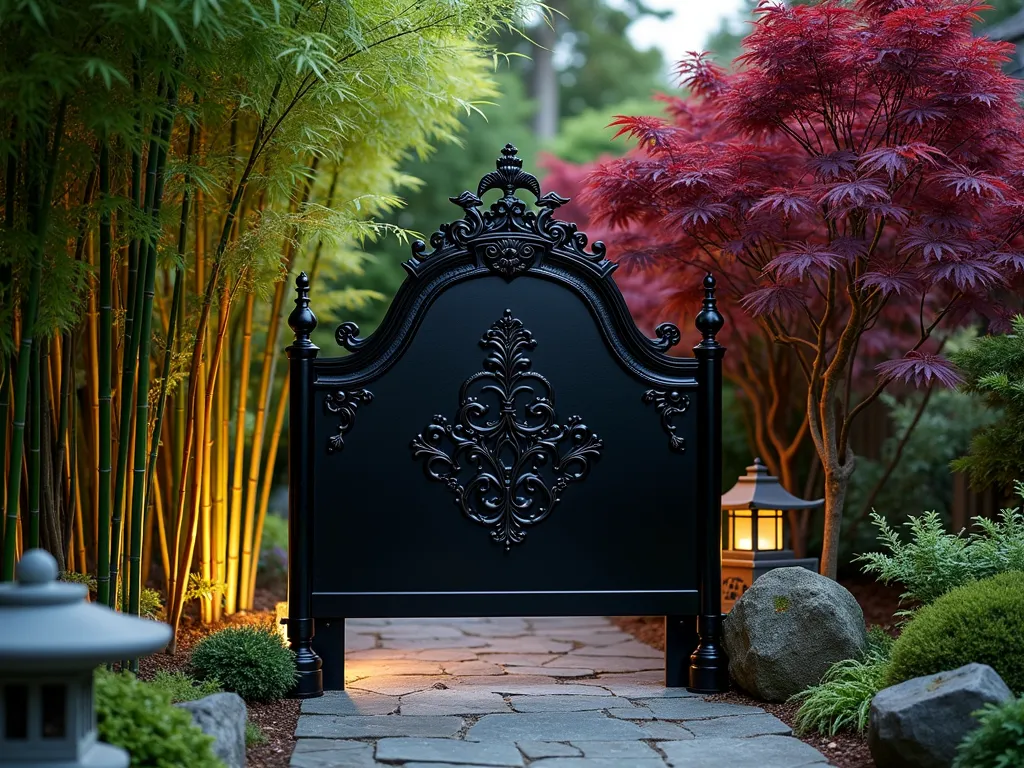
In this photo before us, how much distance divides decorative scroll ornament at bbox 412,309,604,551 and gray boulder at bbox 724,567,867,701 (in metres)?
1.00

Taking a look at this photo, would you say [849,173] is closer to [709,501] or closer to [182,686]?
[709,501]

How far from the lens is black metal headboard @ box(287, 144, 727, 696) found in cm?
480

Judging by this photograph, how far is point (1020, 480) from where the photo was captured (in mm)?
5121

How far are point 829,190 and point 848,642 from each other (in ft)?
6.49

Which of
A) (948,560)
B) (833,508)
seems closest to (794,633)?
(948,560)

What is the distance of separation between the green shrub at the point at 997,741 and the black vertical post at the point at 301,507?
270 centimetres

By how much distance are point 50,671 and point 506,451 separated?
260cm

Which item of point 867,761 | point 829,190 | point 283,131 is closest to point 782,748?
point 867,761

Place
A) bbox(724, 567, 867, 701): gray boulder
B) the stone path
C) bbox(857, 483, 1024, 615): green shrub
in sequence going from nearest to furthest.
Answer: the stone path < bbox(857, 483, 1024, 615): green shrub < bbox(724, 567, 867, 701): gray boulder

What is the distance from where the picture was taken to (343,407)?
481 centimetres

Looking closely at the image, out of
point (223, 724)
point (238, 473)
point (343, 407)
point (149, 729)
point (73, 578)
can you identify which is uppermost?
point (343, 407)

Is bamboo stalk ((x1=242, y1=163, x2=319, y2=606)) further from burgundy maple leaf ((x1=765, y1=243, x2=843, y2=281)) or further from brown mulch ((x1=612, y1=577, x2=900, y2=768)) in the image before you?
burgundy maple leaf ((x1=765, y1=243, x2=843, y2=281))

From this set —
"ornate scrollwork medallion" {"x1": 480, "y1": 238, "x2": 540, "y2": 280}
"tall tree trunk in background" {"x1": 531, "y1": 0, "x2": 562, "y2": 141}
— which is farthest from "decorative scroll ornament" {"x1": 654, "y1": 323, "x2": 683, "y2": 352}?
"tall tree trunk in background" {"x1": 531, "y1": 0, "x2": 562, "y2": 141}

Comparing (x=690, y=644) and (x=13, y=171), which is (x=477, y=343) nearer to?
(x=690, y=644)
